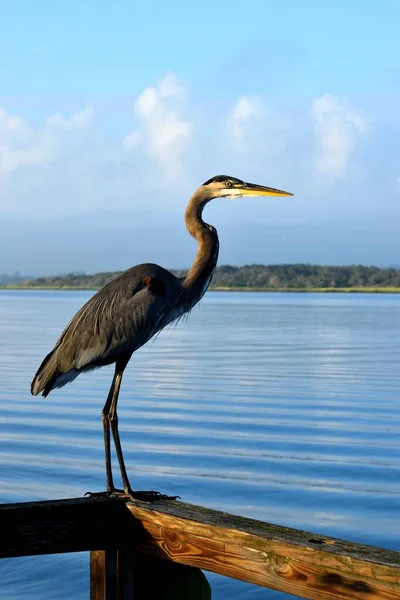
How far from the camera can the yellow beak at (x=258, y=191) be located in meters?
7.80

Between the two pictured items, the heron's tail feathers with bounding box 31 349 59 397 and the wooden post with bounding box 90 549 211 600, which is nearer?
the wooden post with bounding box 90 549 211 600

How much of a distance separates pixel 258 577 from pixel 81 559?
4711mm

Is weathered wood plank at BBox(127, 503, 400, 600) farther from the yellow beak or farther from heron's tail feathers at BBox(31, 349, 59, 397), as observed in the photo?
the yellow beak

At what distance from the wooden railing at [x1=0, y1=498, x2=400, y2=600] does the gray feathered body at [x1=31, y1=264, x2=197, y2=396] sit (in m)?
2.51

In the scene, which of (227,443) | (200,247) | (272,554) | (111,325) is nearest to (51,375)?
(111,325)

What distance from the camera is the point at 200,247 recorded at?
7645 millimetres

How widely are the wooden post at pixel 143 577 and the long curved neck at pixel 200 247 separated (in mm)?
3208

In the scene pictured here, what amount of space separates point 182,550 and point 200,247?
3.76 meters

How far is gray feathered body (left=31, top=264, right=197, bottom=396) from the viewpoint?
7.02 meters

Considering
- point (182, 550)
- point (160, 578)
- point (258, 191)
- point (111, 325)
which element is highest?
point (258, 191)

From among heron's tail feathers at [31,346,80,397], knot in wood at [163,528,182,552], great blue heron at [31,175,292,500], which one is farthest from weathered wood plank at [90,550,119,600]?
heron's tail feathers at [31,346,80,397]

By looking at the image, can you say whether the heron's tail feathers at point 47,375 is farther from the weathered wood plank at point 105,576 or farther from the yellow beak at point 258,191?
the weathered wood plank at point 105,576

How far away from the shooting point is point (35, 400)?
1972cm

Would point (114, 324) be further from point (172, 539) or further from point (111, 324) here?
point (172, 539)
